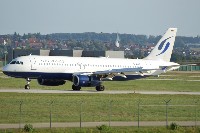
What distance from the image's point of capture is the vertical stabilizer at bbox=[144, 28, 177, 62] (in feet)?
311

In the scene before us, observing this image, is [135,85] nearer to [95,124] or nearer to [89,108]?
[89,108]

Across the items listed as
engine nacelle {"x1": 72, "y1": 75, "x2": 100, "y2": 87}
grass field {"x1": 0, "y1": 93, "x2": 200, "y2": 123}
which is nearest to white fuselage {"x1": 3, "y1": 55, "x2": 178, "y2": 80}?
engine nacelle {"x1": 72, "y1": 75, "x2": 100, "y2": 87}

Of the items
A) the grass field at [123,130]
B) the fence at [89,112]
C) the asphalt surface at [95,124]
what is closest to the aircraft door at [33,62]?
the fence at [89,112]

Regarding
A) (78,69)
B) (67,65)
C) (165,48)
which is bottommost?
(78,69)

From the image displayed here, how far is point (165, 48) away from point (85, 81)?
18.1 m

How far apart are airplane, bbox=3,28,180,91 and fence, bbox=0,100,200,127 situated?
19.2 m

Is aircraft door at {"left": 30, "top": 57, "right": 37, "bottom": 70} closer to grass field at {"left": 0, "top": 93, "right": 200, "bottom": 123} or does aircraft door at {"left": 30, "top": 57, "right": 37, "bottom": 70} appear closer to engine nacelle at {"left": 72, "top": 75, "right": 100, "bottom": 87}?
engine nacelle at {"left": 72, "top": 75, "right": 100, "bottom": 87}

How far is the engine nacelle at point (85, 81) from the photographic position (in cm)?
8088

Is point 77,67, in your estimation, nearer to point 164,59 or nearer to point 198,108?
point 164,59

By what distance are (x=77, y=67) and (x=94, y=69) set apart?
2.76 meters

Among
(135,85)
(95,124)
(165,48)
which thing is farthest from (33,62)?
(95,124)

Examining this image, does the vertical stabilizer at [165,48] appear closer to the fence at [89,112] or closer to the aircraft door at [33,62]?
the aircraft door at [33,62]

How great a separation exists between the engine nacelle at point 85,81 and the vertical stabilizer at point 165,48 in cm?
1453

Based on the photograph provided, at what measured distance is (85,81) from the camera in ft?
267
